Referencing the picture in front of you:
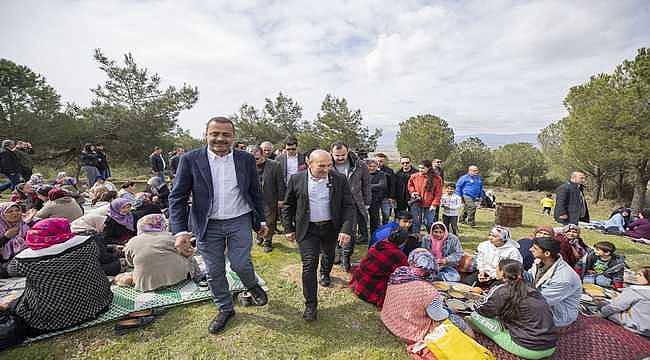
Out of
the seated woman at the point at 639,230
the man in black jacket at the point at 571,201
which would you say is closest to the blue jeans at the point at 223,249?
the man in black jacket at the point at 571,201

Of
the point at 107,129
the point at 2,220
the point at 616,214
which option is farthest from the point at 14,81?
the point at 616,214

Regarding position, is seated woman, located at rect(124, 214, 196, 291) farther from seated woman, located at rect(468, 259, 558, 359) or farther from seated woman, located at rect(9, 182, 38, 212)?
seated woman, located at rect(9, 182, 38, 212)

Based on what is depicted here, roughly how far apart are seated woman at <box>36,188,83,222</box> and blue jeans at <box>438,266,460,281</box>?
6.11 m

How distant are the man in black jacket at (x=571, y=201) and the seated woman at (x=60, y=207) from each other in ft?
29.7

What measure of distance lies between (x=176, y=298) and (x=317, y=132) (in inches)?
992

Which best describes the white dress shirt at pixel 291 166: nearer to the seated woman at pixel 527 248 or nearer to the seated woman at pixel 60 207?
the seated woman at pixel 60 207

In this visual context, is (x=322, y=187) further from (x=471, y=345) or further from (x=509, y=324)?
(x=509, y=324)

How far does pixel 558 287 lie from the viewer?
9.76 ft

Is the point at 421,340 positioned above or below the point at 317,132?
below

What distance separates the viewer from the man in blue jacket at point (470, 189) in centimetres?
778

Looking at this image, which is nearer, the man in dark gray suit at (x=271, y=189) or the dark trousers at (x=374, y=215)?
the man in dark gray suit at (x=271, y=189)

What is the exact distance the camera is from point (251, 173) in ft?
9.36

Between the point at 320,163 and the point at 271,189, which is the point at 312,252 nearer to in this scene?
the point at 320,163

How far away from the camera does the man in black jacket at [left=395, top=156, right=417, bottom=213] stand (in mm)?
6270
